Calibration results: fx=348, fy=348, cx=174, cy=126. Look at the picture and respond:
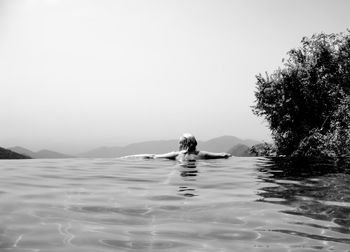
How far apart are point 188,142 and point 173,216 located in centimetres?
846

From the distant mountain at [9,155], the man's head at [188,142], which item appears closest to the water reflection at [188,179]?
the man's head at [188,142]

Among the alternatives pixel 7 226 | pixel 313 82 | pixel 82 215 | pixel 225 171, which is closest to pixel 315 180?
pixel 225 171

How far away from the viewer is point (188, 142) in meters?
13.5

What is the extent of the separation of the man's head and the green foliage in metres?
21.6

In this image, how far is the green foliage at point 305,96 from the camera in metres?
33.8

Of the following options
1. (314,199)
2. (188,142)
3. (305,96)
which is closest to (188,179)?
(314,199)

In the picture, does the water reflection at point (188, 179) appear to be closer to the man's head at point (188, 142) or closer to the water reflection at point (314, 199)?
the man's head at point (188, 142)

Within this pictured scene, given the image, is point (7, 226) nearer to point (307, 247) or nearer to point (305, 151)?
point (307, 247)

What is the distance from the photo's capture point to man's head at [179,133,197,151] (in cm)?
1334

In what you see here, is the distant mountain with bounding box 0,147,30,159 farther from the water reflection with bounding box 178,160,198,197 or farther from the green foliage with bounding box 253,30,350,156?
the water reflection with bounding box 178,160,198,197

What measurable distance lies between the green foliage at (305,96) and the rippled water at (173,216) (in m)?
26.9

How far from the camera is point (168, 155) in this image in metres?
14.8

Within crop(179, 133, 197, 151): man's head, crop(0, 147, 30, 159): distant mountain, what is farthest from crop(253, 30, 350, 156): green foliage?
crop(0, 147, 30, 159): distant mountain

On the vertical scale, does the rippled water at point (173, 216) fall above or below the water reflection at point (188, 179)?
below
